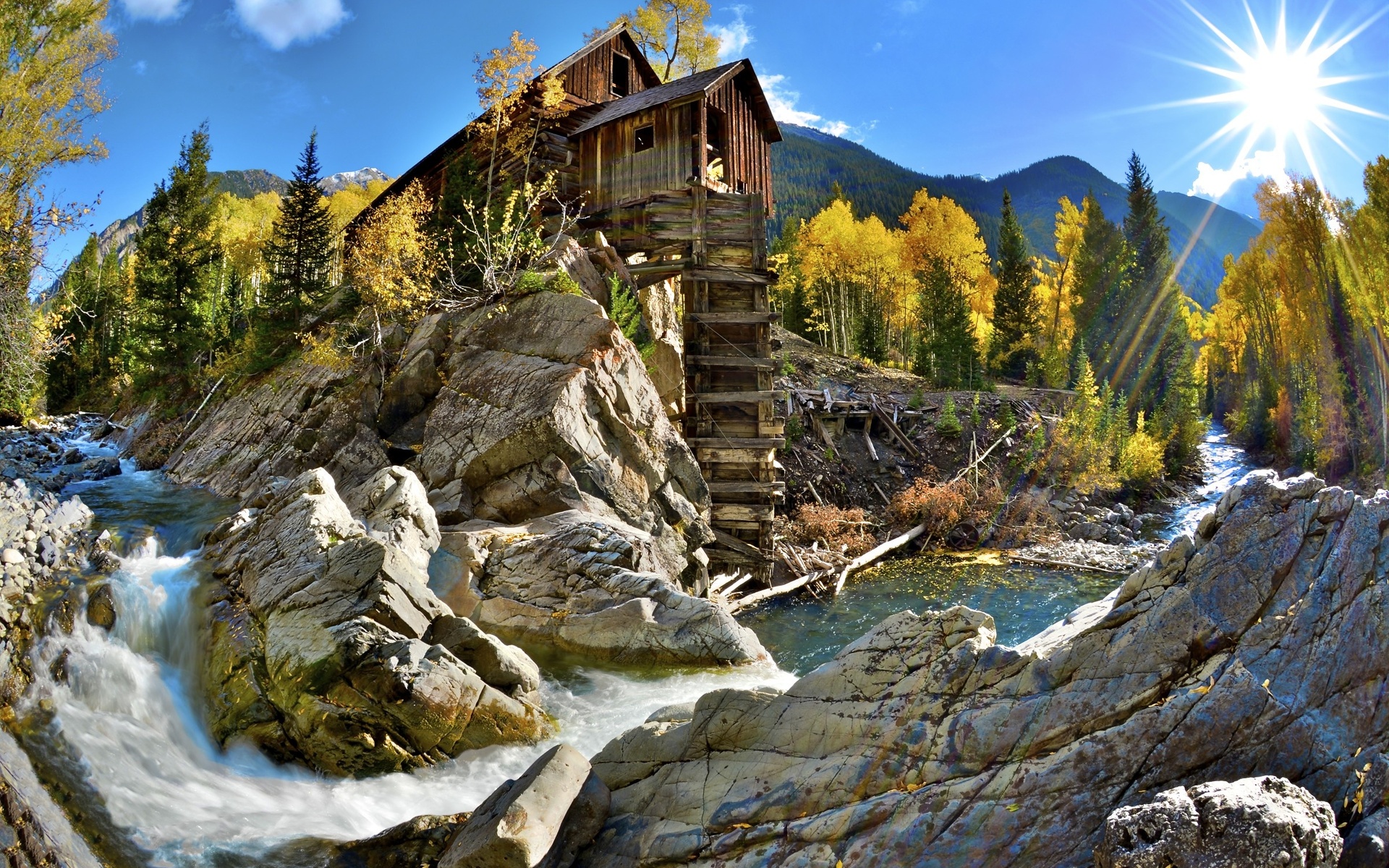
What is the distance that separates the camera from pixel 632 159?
87.4 feet

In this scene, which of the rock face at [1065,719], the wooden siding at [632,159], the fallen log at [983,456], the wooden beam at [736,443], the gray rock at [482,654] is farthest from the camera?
the fallen log at [983,456]

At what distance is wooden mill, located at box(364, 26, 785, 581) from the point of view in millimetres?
21344

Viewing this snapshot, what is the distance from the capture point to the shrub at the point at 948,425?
31.2 meters

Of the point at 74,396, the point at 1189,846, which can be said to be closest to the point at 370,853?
the point at 1189,846

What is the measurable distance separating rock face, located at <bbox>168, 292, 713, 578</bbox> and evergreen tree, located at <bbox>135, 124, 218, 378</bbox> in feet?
34.4

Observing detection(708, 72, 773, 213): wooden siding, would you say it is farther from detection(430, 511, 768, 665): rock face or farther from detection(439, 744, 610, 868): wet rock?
detection(439, 744, 610, 868): wet rock

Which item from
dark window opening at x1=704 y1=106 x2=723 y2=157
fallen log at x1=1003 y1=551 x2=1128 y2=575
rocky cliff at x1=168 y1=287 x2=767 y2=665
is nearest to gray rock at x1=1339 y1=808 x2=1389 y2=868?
rocky cliff at x1=168 y1=287 x2=767 y2=665

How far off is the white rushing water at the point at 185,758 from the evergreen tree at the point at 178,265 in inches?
852

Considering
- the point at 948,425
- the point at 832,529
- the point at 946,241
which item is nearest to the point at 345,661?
the point at 832,529

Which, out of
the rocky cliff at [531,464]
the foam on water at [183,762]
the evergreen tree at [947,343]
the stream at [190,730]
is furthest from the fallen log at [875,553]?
the evergreen tree at [947,343]

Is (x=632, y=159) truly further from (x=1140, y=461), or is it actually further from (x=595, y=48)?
(x=1140, y=461)

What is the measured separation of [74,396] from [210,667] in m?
43.3

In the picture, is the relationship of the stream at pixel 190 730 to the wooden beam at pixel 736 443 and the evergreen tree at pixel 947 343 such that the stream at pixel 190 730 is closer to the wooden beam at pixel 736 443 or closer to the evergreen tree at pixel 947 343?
the wooden beam at pixel 736 443

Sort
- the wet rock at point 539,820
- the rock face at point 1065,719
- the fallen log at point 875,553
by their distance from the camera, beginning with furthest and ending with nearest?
the fallen log at point 875,553 → the wet rock at point 539,820 → the rock face at point 1065,719
